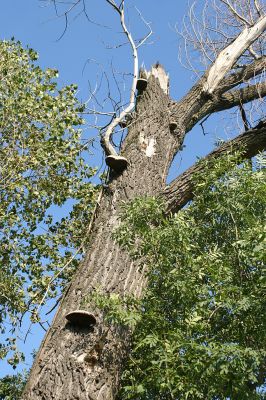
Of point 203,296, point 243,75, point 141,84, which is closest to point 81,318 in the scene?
point 203,296

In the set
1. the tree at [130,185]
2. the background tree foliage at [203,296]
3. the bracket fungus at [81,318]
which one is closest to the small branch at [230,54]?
the tree at [130,185]

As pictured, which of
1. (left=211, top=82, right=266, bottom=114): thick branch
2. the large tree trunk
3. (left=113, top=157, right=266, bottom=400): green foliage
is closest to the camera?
(left=113, top=157, right=266, bottom=400): green foliage

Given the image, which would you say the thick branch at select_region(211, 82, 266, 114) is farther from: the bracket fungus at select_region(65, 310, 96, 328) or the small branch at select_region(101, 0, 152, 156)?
the bracket fungus at select_region(65, 310, 96, 328)

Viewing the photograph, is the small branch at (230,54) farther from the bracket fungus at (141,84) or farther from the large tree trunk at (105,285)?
the large tree trunk at (105,285)

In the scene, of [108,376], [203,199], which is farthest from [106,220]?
[108,376]

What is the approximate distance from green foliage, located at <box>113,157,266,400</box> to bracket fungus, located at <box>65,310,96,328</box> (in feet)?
1.55

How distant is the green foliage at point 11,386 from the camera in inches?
368

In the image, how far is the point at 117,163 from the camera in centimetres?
748

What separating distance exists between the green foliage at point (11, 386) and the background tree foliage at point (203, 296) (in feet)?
13.6

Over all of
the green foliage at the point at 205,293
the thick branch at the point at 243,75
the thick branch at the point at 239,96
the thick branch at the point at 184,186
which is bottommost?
the green foliage at the point at 205,293

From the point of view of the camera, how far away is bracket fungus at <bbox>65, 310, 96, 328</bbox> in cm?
580

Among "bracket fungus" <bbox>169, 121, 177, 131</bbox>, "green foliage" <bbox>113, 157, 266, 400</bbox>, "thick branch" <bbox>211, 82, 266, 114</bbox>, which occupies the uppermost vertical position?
"thick branch" <bbox>211, 82, 266, 114</bbox>

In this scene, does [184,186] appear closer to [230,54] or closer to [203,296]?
[203,296]

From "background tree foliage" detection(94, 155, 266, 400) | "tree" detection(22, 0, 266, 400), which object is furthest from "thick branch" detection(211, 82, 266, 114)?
"background tree foliage" detection(94, 155, 266, 400)
